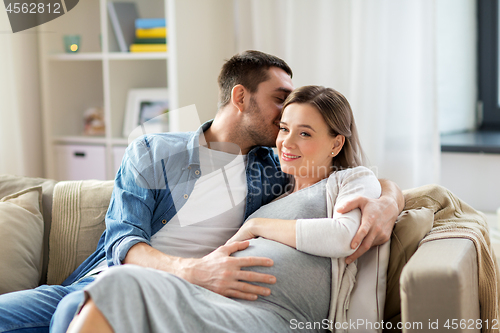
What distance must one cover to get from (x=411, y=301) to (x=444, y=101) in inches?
71.6

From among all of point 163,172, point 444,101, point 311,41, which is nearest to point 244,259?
point 163,172

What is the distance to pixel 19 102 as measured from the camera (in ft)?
8.78

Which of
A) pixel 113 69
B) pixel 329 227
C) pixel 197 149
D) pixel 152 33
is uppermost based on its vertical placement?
pixel 152 33

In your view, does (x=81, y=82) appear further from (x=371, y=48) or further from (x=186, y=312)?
(x=186, y=312)

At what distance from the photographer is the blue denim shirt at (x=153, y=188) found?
1446 mm

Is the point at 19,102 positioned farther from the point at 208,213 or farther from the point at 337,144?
the point at 337,144

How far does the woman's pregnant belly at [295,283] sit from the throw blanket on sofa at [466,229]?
1.02 ft

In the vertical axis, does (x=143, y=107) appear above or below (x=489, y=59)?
below

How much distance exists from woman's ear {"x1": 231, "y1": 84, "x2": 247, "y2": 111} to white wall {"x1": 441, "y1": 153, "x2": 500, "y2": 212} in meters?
1.23

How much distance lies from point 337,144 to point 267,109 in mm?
291

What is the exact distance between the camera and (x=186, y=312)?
1074 mm

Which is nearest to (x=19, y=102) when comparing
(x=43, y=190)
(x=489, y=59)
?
(x=43, y=190)

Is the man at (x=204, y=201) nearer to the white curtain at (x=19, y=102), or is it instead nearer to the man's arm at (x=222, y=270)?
the man's arm at (x=222, y=270)

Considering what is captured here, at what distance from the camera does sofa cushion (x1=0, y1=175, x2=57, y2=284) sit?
66.6 inches
